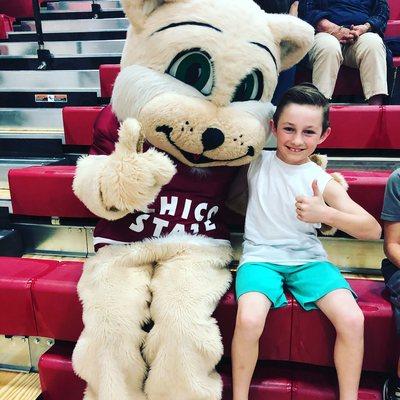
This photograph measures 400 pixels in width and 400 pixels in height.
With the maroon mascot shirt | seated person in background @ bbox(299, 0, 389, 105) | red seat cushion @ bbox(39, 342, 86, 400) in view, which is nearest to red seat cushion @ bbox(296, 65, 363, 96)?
seated person in background @ bbox(299, 0, 389, 105)

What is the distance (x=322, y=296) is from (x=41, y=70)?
8.33 ft

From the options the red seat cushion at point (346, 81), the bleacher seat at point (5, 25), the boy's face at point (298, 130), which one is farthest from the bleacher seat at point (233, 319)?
the bleacher seat at point (5, 25)

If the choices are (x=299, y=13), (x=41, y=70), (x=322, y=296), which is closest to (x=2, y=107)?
(x=41, y=70)

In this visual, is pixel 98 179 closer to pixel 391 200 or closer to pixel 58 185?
pixel 58 185

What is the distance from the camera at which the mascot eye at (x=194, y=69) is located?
94 cm

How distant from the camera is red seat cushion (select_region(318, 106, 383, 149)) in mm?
1646

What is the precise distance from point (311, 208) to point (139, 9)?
23.8 inches

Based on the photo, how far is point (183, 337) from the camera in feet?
2.93

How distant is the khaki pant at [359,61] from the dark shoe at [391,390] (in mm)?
1217

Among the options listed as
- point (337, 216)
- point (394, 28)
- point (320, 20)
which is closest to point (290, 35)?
point (337, 216)

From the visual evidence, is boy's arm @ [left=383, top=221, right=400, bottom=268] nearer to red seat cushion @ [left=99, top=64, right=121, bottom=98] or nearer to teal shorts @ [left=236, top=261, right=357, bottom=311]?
teal shorts @ [left=236, top=261, right=357, bottom=311]

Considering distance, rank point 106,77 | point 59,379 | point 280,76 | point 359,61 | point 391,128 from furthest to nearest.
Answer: point 106,77 < point 359,61 < point 391,128 < point 280,76 < point 59,379

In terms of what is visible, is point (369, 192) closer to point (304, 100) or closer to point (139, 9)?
point (304, 100)

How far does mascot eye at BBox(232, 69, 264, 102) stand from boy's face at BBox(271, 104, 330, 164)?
8cm
